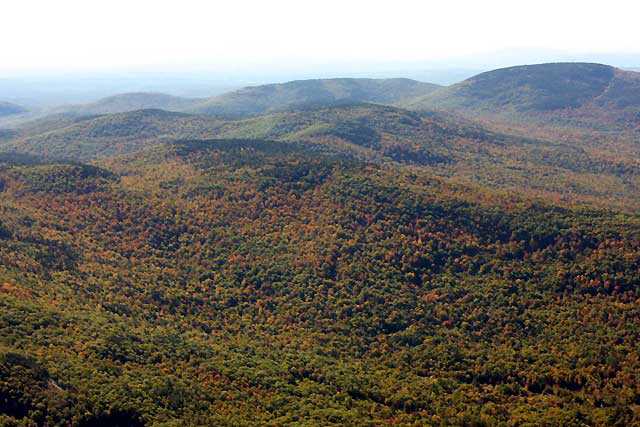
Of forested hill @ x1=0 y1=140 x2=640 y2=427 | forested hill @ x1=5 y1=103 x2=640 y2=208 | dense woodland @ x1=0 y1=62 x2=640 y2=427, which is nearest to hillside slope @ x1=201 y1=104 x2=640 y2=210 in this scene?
forested hill @ x1=5 y1=103 x2=640 y2=208

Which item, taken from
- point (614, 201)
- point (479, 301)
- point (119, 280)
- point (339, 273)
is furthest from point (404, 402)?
point (614, 201)

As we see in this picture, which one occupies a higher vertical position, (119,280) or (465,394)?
(119,280)

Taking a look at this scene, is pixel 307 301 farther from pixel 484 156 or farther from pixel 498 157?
pixel 498 157

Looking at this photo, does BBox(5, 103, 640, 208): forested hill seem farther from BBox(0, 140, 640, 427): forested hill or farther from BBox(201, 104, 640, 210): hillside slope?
BBox(0, 140, 640, 427): forested hill

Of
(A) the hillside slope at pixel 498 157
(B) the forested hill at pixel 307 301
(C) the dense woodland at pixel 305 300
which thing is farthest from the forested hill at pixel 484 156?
(B) the forested hill at pixel 307 301

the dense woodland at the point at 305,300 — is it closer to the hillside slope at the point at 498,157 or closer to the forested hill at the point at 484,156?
the hillside slope at the point at 498,157

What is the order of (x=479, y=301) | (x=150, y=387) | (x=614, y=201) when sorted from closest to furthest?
1. (x=150, y=387)
2. (x=479, y=301)
3. (x=614, y=201)

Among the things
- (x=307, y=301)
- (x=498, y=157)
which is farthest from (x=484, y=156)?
(x=307, y=301)

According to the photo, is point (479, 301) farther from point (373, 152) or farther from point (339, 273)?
point (373, 152)
